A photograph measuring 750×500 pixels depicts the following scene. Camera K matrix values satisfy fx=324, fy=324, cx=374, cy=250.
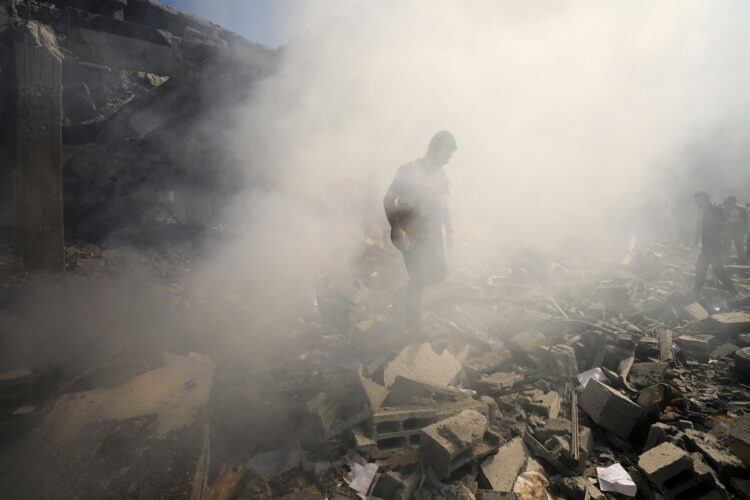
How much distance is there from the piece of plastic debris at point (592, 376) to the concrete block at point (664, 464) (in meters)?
1.04

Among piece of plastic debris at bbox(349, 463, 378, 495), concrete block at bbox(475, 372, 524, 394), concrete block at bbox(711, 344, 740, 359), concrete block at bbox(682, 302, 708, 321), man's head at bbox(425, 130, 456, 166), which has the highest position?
man's head at bbox(425, 130, 456, 166)

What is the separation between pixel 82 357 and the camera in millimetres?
2568

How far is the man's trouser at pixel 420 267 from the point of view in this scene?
3258 mm

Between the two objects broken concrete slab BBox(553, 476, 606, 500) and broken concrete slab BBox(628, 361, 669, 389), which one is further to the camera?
broken concrete slab BBox(628, 361, 669, 389)

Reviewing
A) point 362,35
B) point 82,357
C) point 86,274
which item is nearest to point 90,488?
point 82,357

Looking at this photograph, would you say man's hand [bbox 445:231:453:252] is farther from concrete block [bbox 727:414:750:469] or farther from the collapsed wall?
the collapsed wall

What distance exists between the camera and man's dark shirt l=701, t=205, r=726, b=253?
4.98 m

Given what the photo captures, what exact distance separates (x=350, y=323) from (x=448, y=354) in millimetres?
1412

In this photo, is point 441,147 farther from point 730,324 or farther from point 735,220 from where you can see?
point 735,220

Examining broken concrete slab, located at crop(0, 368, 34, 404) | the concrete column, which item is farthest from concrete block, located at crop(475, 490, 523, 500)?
the concrete column

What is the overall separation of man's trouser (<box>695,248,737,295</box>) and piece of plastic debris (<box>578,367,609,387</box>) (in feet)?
12.9

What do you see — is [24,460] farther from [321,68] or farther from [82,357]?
[321,68]

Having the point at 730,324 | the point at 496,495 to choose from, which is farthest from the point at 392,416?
the point at 730,324

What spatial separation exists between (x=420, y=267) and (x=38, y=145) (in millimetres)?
4635
